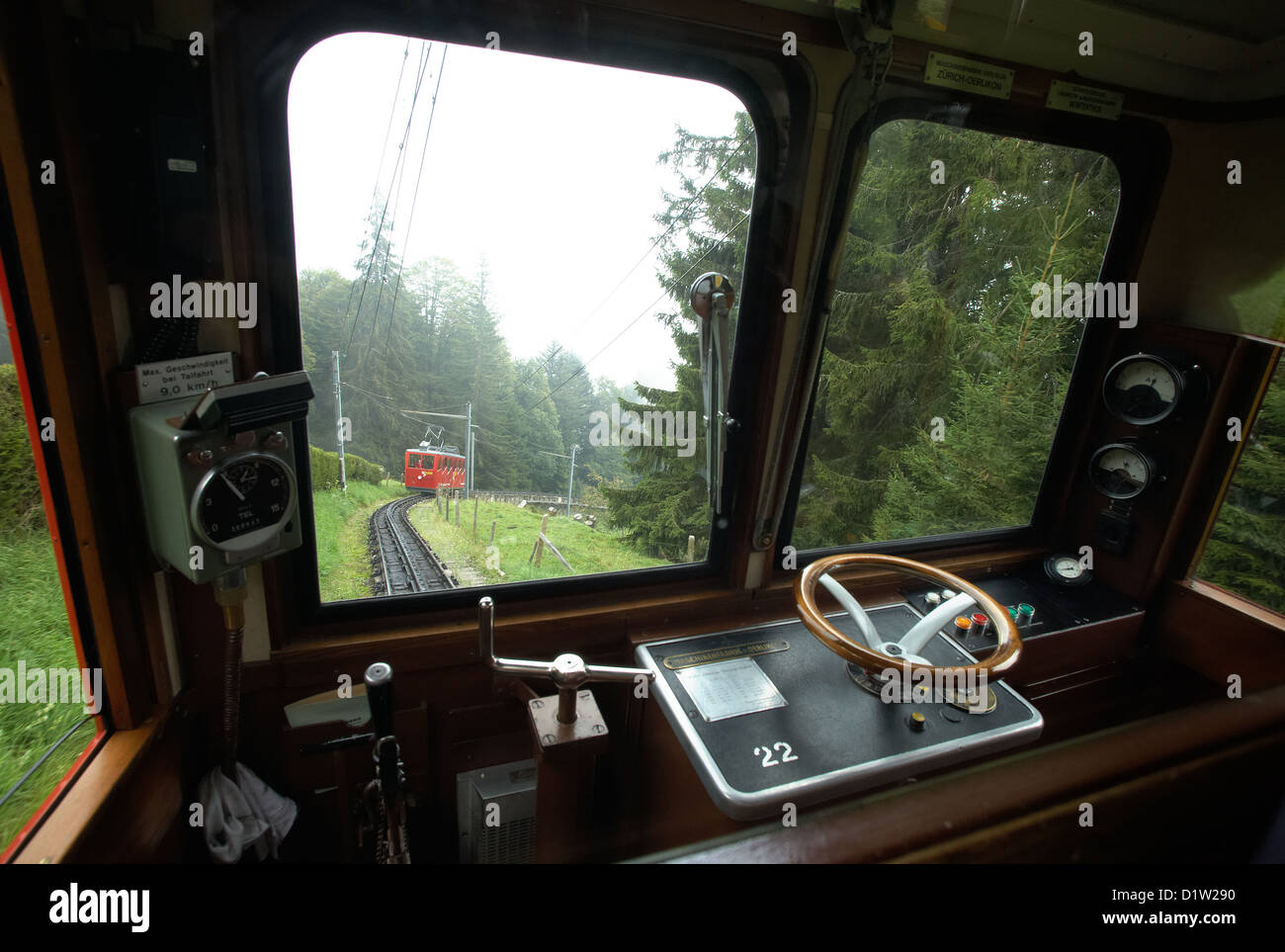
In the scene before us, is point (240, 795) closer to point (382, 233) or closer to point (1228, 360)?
point (382, 233)

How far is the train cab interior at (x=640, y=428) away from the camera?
1.11 m

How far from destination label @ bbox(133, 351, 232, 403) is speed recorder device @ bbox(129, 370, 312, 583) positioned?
1.0 inches

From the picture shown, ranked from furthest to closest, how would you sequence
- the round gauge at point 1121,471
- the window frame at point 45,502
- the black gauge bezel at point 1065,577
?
1. the black gauge bezel at point 1065,577
2. the round gauge at point 1121,471
3. the window frame at point 45,502

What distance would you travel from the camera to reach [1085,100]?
1.96 meters

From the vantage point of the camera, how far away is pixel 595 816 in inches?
81.2

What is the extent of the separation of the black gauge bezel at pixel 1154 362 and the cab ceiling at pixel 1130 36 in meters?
0.90

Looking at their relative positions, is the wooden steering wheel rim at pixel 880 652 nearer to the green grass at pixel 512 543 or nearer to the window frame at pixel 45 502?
the green grass at pixel 512 543

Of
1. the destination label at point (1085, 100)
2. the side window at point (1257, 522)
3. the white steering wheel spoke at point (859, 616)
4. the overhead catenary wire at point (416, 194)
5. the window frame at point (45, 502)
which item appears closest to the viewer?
the window frame at point (45, 502)

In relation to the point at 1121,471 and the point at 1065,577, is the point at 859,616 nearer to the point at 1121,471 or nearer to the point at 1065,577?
the point at 1065,577

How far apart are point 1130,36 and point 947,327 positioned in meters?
1.00

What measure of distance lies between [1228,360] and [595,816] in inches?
108

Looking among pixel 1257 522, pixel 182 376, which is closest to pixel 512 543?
pixel 182 376

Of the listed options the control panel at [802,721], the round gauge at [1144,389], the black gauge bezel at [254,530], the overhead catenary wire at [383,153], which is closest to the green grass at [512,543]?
the control panel at [802,721]
